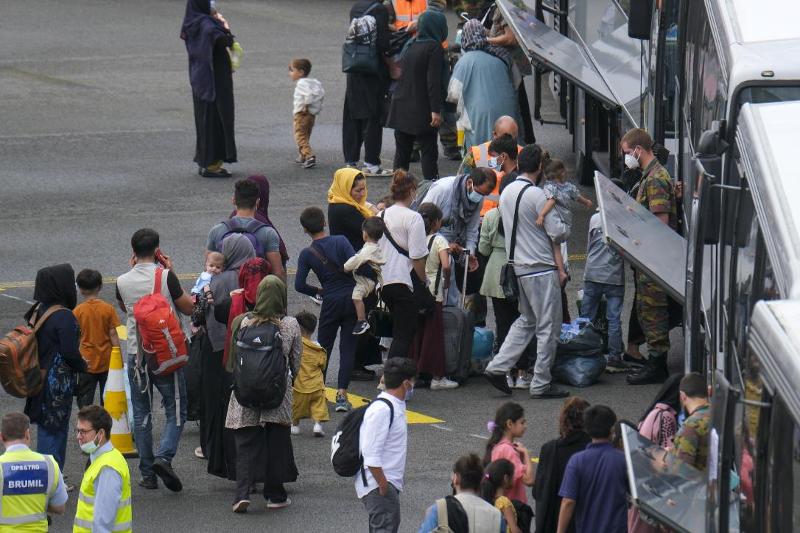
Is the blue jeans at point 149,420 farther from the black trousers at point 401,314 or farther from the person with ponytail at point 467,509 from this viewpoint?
the person with ponytail at point 467,509

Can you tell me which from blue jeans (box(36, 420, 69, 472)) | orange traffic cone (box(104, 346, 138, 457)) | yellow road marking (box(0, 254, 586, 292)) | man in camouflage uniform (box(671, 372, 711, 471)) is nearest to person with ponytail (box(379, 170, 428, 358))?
orange traffic cone (box(104, 346, 138, 457))

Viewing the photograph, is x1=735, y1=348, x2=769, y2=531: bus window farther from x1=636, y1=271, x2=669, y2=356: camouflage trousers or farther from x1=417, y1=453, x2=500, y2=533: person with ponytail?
x1=636, y1=271, x2=669, y2=356: camouflage trousers

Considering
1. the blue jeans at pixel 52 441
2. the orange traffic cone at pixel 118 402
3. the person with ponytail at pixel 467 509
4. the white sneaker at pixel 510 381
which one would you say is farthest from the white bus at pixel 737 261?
the blue jeans at pixel 52 441

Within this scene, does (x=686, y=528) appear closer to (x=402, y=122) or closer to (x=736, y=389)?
(x=736, y=389)

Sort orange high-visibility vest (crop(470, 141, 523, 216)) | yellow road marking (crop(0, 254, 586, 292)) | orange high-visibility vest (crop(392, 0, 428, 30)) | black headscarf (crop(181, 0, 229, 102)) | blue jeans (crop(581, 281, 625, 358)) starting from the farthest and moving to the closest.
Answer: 1. orange high-visibility vest (crop(392, 0, 428, 30))
2. black headscarf (crop(181, 0, 229, 102))
3. yellow road marking (crop(0, 254, 586, 292))
4. orange high-visibility vest (crop(470, 141, 523, 216))
5. blue jeans (crop(581, 281, 625, 358))

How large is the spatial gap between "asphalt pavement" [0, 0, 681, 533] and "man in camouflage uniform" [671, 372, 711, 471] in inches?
100

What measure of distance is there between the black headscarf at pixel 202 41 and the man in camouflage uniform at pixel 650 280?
6908mm

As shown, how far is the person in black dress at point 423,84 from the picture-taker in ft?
54.6

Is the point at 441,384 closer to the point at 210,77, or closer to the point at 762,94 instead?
the point at 762,94

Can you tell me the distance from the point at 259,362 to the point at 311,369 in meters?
1.35

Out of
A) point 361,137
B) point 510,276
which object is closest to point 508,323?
point 510,276

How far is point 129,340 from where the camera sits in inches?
402

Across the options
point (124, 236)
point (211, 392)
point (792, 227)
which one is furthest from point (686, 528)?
point (124, 236)

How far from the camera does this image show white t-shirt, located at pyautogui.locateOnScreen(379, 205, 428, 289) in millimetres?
11391
